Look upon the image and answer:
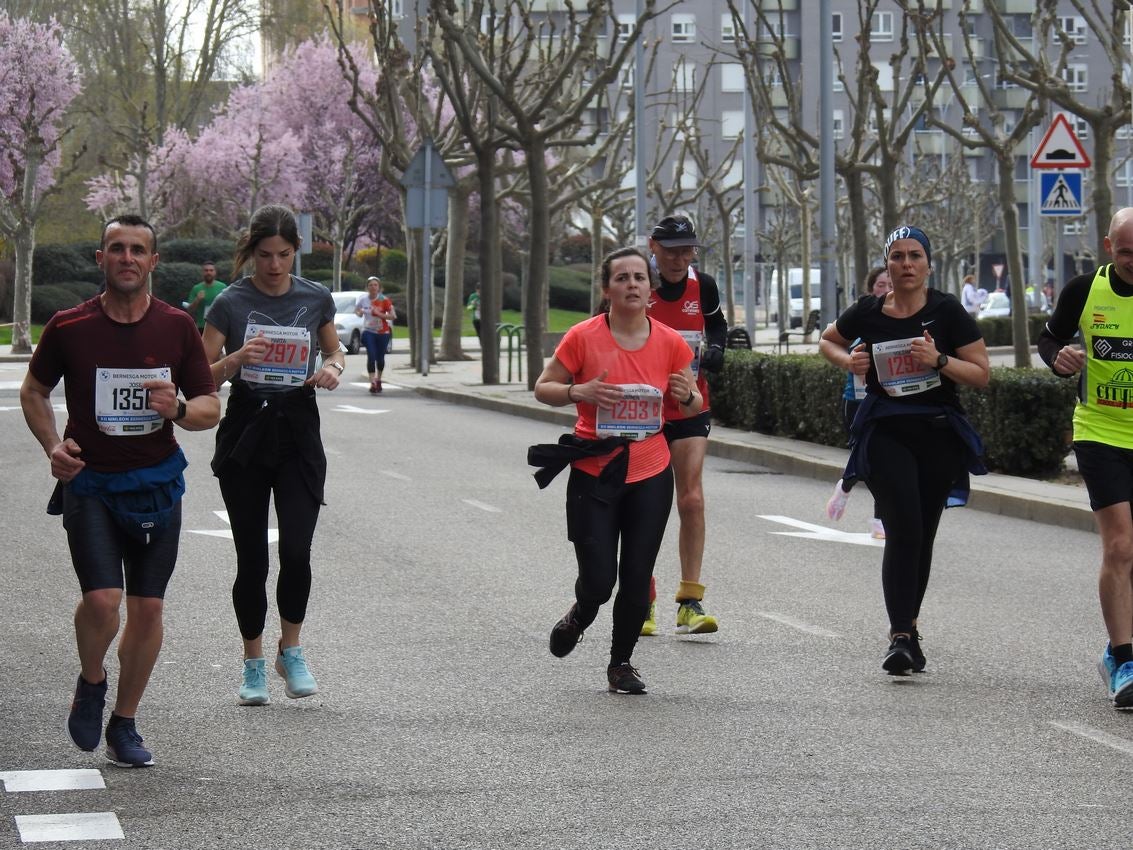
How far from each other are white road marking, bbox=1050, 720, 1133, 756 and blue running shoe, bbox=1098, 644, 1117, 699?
1.63 ft

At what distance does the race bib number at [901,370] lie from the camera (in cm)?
798

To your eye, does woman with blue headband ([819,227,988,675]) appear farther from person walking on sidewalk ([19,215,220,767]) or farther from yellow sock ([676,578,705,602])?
person walking on sidewalk ([19,215,220,767])

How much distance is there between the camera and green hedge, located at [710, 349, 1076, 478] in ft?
53.4

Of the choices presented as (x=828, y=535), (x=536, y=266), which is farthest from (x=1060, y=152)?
(x=536, y=266)

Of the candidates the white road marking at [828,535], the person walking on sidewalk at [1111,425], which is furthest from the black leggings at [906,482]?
the white road marking at [828,535]

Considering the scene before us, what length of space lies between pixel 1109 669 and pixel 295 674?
2.91m

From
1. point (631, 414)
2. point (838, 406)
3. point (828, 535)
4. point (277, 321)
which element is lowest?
point (828, 535)

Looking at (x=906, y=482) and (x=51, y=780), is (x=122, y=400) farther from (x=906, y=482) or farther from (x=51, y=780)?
(x=906, y=482)

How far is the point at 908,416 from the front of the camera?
8055 millimetres

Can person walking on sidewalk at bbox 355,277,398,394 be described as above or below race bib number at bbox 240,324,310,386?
below

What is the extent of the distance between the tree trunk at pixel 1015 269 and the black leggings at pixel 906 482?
18159 millimetres

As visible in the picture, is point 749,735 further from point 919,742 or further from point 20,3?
point 20,3

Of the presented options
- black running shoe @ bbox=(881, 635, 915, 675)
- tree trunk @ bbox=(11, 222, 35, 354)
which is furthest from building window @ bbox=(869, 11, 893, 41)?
black running shoe @ bbox=(881, 635, 915, 675)

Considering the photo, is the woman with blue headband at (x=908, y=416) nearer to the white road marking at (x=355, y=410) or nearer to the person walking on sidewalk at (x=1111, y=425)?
the person walking on sidewalk at (x=1111, y=425)
